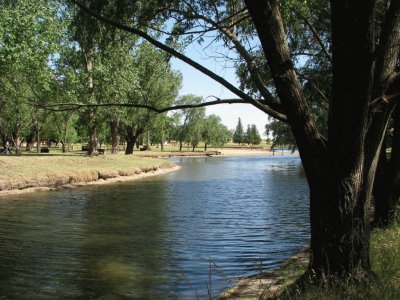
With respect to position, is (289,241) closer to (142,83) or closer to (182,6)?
(182,6)

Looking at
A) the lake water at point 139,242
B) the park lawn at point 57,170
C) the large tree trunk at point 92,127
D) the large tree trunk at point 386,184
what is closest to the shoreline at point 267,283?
the lake water at point 139,242

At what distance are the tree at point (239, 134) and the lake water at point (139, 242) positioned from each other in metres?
154

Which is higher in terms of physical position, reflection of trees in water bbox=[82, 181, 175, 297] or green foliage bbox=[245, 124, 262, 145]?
green foliage bbox=[245, 124, 262, 145]

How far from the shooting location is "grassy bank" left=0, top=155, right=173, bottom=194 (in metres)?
24.0

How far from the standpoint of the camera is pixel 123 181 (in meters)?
31.6

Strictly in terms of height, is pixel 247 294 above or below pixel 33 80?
below

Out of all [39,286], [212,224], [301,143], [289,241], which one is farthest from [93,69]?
[301,143]

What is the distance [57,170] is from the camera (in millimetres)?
28062

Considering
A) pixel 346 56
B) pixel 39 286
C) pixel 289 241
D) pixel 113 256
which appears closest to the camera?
pixel 346 56

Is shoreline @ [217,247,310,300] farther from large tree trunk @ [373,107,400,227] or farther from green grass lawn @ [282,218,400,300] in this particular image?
large tree trunk @ [373,107,400,227]

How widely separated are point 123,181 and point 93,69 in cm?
1049

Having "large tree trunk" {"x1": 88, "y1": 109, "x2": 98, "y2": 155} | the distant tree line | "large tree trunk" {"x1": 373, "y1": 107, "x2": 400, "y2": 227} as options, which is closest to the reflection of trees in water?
the distant tree line

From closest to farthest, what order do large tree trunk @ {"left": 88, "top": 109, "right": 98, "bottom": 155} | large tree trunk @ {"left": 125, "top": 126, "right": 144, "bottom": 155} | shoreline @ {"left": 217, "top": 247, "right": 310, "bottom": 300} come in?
shoreline @ {"left": 217, "top": 247, "right": 310, "bottom": 300} → large tree trunk @ {"left": 88, "top": 109, "right": 98, "bottom": 155} → large tree trunk @ {"left": 125, "top": 126, "right": 144, "bottom": 155}

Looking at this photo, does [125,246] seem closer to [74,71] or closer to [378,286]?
[378,286]
